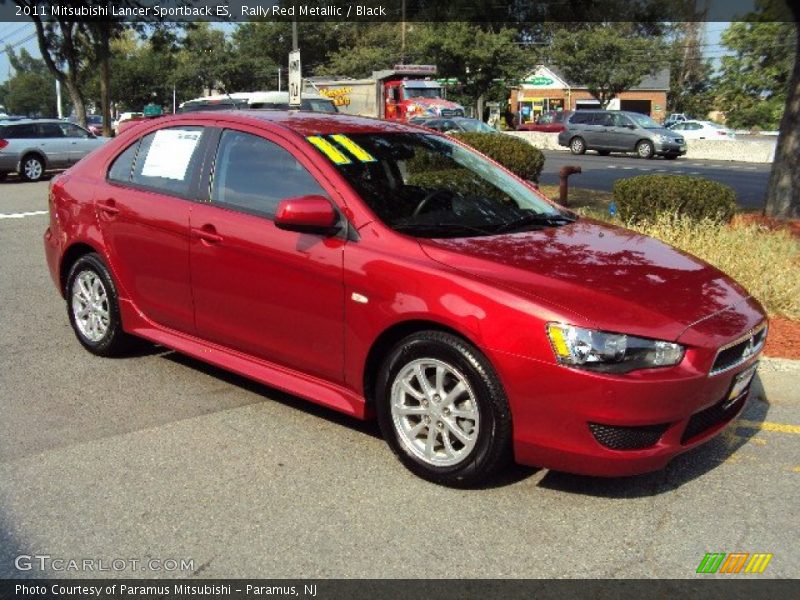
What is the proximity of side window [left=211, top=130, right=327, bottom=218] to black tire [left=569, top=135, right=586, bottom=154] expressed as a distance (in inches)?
1189

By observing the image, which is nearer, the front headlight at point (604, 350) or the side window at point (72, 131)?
the front headlight at point (604, 350)

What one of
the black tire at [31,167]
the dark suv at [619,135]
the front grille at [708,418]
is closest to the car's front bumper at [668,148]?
the dark suv at [619,135]

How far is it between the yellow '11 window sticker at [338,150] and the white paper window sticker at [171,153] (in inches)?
35.7

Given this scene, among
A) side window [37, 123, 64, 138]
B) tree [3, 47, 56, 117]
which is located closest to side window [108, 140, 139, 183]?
side window [37, 123, 64, 138]

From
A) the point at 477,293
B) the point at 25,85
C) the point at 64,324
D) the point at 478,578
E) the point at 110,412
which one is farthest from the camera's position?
the point at 25,85

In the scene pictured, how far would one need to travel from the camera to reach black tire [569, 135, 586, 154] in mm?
33344

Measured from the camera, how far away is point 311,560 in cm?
321

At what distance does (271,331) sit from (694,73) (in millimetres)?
77556

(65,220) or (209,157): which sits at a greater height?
(209,157)

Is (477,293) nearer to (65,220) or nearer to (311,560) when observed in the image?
(311,560)

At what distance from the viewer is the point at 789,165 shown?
10.4 m

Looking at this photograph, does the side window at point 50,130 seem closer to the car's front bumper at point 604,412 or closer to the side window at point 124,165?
the side window at point 124,165

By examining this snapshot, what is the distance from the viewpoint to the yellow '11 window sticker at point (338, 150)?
4.41m

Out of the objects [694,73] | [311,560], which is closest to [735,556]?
[311,560]
